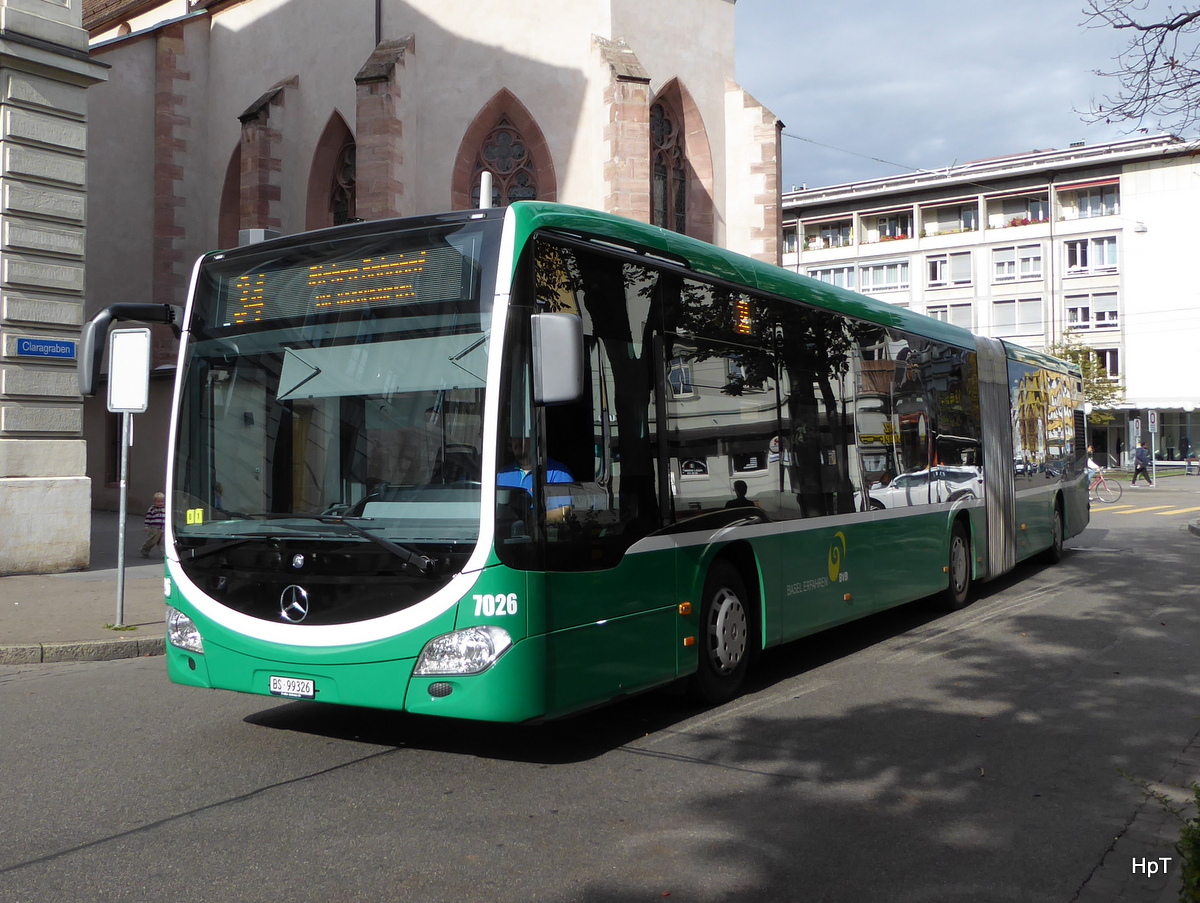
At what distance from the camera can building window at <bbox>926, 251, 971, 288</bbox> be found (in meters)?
65.4

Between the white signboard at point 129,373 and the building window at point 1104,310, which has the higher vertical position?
the building window at point 1104,310

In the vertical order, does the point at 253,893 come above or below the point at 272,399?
below

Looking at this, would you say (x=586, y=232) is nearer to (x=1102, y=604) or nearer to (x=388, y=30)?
(x=1102, y=604)

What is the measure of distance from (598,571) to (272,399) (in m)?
1.94

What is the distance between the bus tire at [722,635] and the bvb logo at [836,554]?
1299 mm

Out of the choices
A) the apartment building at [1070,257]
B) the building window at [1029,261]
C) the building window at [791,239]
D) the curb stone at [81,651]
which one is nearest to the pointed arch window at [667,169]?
the curb stone at [81,651]

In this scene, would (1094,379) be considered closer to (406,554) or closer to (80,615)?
(80,615)

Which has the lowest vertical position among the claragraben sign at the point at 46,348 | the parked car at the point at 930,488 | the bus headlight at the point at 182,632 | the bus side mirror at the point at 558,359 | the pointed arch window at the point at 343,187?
the bus headlight at the point at 182,632

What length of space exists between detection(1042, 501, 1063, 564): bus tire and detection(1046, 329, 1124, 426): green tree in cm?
4090

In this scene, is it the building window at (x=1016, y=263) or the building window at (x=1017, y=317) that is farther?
the building window at (x=1016, y=263)

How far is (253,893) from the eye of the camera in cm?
402

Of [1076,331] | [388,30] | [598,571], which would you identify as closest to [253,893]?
[598,571]

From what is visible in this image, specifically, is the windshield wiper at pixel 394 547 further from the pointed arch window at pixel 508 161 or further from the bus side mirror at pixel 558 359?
the pointed arch window at pixel 508 161

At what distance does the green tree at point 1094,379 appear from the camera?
2133 inches
